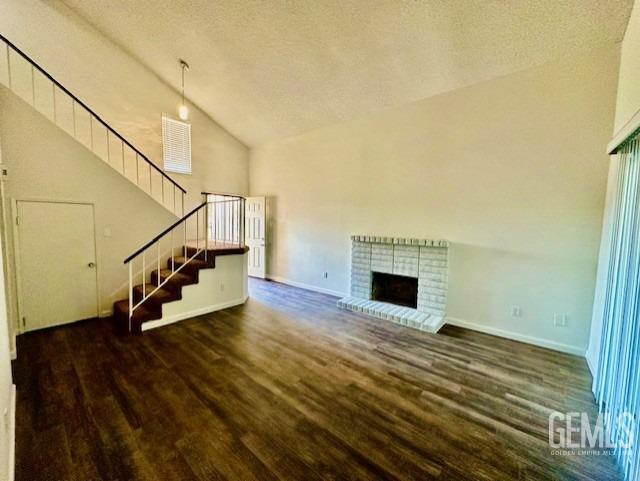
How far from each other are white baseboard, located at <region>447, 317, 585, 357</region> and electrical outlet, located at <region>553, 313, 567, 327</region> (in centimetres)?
24

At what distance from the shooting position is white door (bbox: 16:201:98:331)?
12.2 ft

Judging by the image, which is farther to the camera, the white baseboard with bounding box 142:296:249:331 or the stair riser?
the stair riser

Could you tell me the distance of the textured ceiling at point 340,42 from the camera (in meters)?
2.91

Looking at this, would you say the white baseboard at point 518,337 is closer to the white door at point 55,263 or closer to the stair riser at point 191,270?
the stair riser at point 191,270

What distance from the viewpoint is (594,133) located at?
3.12 meters

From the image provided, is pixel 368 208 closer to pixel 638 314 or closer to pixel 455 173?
pixel 455 173

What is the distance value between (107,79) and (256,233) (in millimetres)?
3980

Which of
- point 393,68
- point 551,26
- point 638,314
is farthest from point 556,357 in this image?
point 393,68

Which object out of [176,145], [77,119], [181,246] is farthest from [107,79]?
[181,246]

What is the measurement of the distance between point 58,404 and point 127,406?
0.59 m

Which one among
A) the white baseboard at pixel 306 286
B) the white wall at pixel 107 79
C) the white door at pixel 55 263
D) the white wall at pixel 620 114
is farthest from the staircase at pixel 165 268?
the white wall at pixel 620 114

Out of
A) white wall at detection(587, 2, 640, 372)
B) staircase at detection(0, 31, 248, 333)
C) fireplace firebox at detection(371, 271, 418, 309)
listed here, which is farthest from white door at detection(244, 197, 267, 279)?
white wall at detection(587, 2, 640, 372)

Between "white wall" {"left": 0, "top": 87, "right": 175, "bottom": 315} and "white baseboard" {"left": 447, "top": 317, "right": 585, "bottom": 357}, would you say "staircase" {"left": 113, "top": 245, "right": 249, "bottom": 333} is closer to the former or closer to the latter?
"white wall" {"left": 0, "top": 87, "right": 175, "bottom": 315}

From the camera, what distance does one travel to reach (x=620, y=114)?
2764mm
